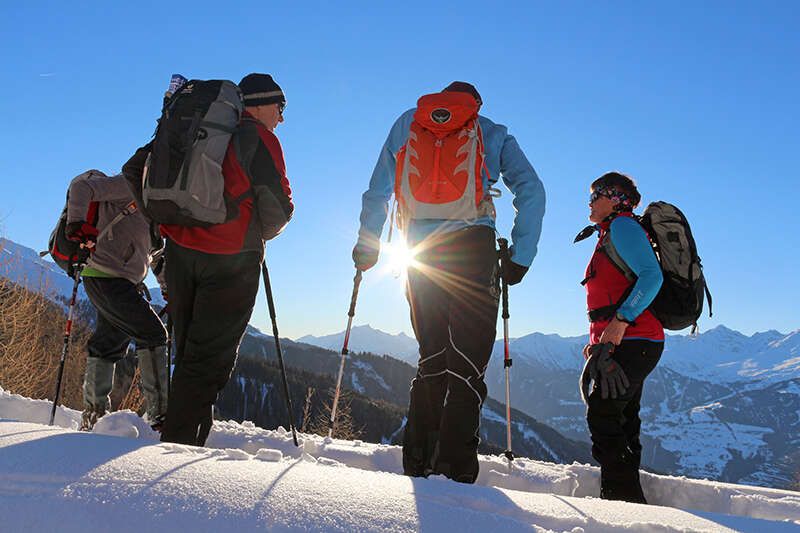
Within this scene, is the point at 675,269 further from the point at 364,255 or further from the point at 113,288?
the point at 113,288

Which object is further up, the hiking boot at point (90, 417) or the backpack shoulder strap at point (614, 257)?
the backpack shoulder strap at point (614, 257)

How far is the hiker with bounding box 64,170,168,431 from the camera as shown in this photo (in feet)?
14.7

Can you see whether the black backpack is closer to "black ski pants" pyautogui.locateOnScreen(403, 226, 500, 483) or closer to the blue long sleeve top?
the blue long sleeve top

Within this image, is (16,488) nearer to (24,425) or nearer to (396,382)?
(24,425)

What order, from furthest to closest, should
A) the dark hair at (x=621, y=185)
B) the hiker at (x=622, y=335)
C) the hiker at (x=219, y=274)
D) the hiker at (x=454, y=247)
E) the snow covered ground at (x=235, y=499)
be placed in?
the dark hair at (x=621, y=185), the hiker at (x=622, y=335), the hiker at (x=454, y=247), the hiker at (x=219, y=274), the snow covered ground at (x=235, y=499)

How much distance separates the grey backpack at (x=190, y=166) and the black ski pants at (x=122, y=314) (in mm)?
1477

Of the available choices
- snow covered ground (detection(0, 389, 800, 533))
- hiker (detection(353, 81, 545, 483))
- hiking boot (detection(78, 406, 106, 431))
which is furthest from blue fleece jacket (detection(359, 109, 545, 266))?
hiking boot (detection(78, 406, 106, 431))

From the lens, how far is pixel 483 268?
11.9 feet

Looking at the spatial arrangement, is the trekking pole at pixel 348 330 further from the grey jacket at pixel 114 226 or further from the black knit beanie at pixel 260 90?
the grey jacket at pixel 114 226

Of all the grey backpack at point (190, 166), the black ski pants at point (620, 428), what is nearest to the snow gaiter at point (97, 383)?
the grey backpack at point (190, 166)

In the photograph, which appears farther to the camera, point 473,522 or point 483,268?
point 483,268

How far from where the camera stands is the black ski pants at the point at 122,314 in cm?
447

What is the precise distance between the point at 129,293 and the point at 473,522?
380 cm

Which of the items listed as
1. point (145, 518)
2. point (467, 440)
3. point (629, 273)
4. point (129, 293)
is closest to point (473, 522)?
point (145, 518)
